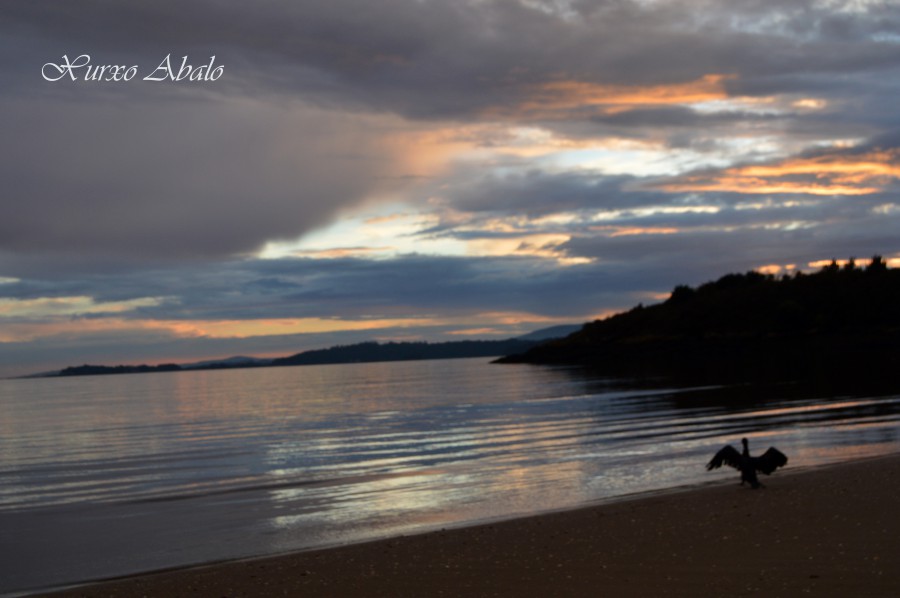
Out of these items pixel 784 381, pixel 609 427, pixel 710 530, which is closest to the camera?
pixel 710 530

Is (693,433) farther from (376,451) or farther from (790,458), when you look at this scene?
(376,451)

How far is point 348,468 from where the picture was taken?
29.0 metres

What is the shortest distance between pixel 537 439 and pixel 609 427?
4408mm

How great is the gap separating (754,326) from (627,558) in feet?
403

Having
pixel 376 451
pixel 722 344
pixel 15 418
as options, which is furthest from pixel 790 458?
pixel 722 344

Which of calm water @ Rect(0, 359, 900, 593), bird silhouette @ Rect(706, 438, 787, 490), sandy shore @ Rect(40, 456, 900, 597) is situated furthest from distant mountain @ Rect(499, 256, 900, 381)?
sandy shore @ Rect(40, 456, 900, 597)

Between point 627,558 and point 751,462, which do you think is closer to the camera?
point 627,558

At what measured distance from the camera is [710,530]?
13.9m

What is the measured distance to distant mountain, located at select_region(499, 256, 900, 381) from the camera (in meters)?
109

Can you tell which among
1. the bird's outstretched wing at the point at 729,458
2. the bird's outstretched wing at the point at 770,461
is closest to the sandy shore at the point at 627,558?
the bird's outstretched wing at the point at 770,461

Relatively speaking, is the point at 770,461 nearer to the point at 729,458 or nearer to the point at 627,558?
the point at 729,458

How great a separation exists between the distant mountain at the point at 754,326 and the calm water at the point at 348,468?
53.8 m

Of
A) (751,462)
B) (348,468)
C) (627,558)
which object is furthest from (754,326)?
(627,558)

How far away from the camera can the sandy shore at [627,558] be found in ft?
35.3
